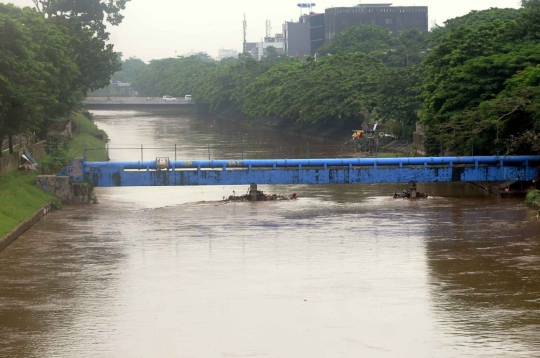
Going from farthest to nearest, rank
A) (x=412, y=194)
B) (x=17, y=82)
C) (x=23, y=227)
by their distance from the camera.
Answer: (x=412, y=194) < (x=17, y=82) < (x=23, y=227)

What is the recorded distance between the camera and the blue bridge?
4947 centimetres

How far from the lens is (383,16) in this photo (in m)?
183

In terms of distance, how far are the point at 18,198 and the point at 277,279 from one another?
16.5 metres

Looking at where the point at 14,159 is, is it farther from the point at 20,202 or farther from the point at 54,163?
the point at 20,202

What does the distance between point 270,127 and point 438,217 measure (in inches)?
2828

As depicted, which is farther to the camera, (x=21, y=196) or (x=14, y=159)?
(x=14, y=159)

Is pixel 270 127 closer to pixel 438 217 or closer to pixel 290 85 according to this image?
pixel 290 85

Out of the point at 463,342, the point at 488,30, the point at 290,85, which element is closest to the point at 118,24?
the point at 290,85

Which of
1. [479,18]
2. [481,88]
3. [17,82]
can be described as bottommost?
[481,88]

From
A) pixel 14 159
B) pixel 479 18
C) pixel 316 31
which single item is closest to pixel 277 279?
pixel 14 159

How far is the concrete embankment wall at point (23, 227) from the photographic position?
38344mm

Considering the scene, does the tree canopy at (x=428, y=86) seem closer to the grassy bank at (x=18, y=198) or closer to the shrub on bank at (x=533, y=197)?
the shrub on bank at (x=533, y=197)

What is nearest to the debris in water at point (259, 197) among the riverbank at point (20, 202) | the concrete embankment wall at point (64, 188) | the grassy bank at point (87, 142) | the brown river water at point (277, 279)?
the brown river water at point (277, 279)

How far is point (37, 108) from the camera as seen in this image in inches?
2044
